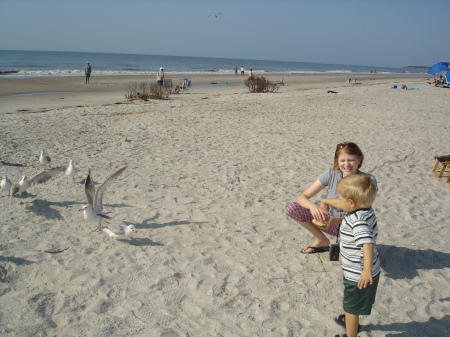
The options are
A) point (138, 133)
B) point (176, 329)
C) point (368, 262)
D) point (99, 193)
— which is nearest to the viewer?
point (368, 262)

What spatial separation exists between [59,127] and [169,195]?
5795mm

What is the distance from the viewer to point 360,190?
2.36m

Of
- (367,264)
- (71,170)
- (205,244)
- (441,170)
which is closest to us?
(367,264)

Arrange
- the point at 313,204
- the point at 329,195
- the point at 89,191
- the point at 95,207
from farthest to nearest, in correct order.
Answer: the point at 89,191, the point at 95,207, the point at 329,195, the point at 313,204

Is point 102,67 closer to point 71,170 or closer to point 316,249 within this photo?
point 71,170

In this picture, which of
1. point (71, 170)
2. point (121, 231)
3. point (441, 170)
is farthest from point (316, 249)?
point (71, 170)

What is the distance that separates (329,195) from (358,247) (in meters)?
1.13

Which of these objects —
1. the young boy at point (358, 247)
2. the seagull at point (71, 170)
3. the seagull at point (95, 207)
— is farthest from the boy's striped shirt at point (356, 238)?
the seagull at point (71, 170)

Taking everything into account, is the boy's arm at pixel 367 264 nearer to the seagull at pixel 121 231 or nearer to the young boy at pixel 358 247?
the young boy at pixel 358 247

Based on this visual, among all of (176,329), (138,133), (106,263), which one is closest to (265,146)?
(138,133)

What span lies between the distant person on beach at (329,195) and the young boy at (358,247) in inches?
20.6

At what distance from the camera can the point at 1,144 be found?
306 inches

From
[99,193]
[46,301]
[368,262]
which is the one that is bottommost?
[46,301]

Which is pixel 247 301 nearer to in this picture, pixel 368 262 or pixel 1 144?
pixel 368 262
